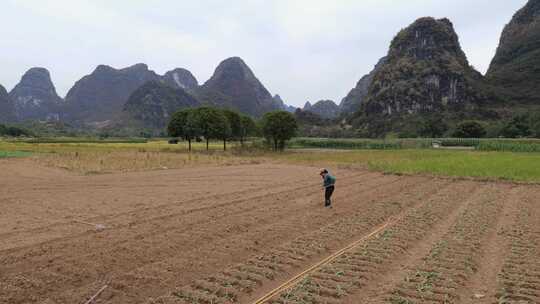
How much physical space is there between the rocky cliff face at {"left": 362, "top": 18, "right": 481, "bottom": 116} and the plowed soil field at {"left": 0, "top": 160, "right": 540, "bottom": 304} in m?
138

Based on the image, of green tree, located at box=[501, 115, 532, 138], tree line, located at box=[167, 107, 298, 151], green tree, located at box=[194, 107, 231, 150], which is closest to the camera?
green tree, located at box=[194, 107, 231, 150]

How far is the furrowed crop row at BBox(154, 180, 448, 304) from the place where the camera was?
6086mm

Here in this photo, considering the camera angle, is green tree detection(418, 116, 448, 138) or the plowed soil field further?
green tree detection(418, 116, 448, 138)

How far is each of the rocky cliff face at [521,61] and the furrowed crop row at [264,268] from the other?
146960mm

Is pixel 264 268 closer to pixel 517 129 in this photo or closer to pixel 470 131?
pixel 470 131

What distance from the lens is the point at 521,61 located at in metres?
164

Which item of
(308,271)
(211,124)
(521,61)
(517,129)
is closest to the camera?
(308,271)

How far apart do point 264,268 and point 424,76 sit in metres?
160

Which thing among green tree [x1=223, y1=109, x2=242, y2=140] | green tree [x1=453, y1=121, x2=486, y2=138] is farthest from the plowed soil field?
green tree [x1=453, y1=121, x2=486, y2=138]

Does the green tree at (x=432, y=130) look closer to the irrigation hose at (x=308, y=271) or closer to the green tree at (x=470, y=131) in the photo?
the green tree at (x=470, y=131)

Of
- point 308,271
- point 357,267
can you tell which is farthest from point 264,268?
point 357,267

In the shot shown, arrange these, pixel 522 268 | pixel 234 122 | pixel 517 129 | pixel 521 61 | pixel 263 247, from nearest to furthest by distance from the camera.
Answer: pixel 522 268 < pixel 263 247 < pixel 234 122 < pixel 517 129 < pixel 521 61

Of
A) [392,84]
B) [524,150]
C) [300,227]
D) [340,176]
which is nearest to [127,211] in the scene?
[300,227]

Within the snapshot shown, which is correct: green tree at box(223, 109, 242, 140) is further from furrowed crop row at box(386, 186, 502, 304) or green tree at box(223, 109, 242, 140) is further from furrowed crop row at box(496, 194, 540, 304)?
furrowed crop row at box(496, 194, 540, 304)
